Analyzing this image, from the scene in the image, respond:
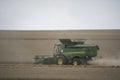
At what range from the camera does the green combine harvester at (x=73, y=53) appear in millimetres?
6291

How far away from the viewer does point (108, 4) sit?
22.4 ft

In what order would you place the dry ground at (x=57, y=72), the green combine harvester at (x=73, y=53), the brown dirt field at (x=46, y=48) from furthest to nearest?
the green combine harvester at (x=73, y=53) → the brown dirt field at (x=46, y=48) → the dry ground at (x=57, y=72)

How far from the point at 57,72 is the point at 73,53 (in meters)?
0.81

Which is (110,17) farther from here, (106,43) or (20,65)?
(20,65)

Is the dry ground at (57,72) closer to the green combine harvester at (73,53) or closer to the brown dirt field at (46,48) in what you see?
the brown dirt field at (46,48)

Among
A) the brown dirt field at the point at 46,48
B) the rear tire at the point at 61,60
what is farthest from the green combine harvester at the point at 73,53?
the brown dirt field at the point at 46,48

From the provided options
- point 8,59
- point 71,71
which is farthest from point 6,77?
point 8,59

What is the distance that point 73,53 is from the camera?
6316 millimetres

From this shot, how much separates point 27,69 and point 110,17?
6.71 feet

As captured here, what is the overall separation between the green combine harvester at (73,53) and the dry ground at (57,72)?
182 mm

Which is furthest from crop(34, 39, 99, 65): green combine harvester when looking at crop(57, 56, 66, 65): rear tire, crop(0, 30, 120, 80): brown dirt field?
crop(0, 30, 120, 80): brown dirt field

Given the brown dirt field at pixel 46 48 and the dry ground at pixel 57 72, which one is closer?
the dry ground at pixel 57 72

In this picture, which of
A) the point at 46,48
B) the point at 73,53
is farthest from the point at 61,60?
the point at 46,48

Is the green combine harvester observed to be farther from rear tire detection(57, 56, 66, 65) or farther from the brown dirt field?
the brown dirt field
